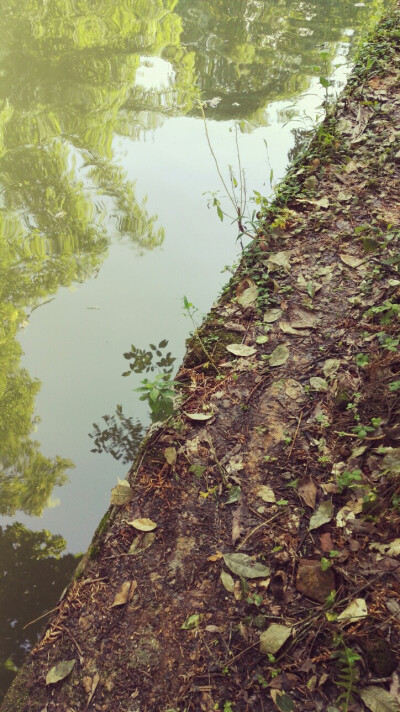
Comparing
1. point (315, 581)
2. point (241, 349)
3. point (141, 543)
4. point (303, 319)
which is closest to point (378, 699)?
point (315, 581)

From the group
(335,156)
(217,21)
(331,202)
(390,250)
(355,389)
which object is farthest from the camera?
(217,21)

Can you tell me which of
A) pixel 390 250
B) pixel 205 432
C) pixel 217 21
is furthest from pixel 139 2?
pixel 205 432

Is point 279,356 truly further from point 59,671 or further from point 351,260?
point 59,671

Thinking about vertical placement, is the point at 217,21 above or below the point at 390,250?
above

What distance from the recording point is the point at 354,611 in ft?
4.43

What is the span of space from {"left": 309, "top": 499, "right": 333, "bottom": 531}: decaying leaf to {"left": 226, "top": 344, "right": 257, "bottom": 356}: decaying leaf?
822 millimetres

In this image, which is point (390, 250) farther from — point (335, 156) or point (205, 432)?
point (205, 432)

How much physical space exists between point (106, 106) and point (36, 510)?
412cm

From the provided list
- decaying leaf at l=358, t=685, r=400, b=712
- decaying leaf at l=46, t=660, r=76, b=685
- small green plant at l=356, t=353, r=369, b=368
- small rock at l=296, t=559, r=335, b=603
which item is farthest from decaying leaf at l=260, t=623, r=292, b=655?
small green plant at l=356, t=353, r=369, b=368

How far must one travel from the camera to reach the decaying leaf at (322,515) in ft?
5.13

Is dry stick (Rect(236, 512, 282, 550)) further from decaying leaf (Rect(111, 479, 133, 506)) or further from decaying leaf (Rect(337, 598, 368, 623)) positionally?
decaying leaf (Rect(111, 479, 133, 506))

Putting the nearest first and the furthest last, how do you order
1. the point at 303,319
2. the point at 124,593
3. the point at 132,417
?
the point at 124,593
the point at 303,319
the point at 132,417

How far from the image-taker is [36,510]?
2143 millimetres

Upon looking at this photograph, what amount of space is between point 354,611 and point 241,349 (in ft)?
3.98
